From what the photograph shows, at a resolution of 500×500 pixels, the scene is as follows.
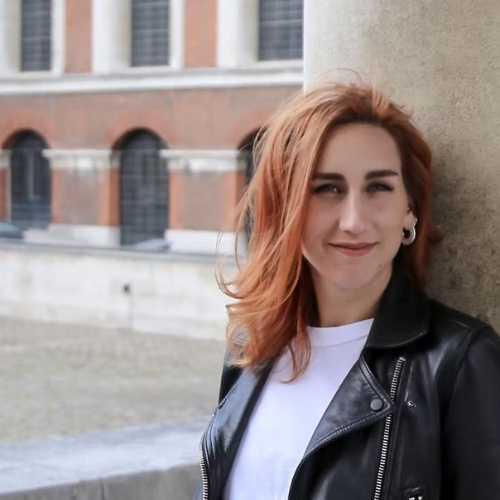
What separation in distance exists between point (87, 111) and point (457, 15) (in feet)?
91.7

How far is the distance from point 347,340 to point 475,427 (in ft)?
1.09

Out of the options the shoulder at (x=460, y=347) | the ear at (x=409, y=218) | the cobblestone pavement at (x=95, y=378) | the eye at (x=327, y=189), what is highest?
the eye at (x=327, y=189)

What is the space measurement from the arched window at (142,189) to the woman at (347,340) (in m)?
26.7

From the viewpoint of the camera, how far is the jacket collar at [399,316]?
71.3 inches

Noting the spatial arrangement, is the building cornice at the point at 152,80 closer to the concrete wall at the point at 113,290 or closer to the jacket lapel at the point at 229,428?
the concrete wall at the point at 113,290

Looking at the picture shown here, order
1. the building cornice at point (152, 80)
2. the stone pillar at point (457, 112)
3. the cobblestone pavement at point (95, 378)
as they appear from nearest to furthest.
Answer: the stone pillar at point (457, 112) → the cobblestone pavement at point (95, 378) → the building cornice at point (152, 80)

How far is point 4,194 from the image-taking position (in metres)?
31.0

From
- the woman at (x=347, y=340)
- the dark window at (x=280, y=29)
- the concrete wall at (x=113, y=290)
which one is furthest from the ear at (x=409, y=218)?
the dark window at (x=280, y=29)

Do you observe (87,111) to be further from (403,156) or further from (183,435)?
(403,156)

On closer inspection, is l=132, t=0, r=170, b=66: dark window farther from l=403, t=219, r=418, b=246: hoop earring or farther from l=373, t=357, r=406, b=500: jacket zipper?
l=373, t=357, r=406, b=500: jacket zipper

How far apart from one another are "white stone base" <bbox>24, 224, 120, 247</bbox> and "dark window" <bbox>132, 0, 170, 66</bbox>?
4.27 meters

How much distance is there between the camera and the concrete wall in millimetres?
16438

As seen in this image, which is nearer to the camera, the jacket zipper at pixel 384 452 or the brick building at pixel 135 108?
the jacket zipper at pixel 384 452

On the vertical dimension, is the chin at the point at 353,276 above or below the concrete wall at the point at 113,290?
above
